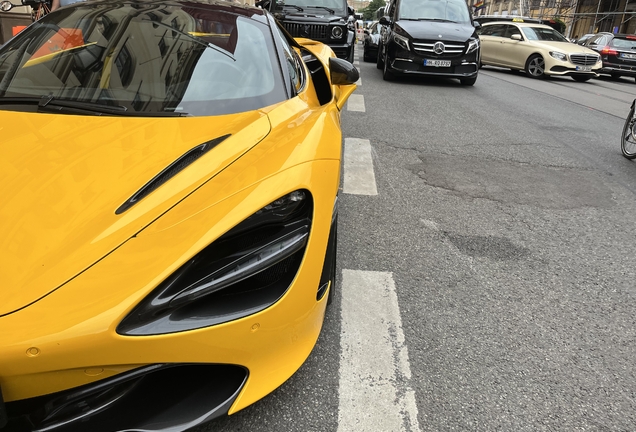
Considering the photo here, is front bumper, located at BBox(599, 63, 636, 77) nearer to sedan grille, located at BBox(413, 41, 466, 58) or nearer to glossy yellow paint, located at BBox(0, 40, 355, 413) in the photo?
sedan grille, located at BBox(413, 41, 466, 58)

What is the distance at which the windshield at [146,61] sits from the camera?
2.11 meters

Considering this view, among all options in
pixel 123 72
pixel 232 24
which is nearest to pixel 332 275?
pixel 123 72

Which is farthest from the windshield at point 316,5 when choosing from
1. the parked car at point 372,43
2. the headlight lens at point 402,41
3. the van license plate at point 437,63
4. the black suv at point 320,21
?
the parked car at point 372,43

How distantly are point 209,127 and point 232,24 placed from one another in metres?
1.07

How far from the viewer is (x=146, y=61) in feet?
7.48

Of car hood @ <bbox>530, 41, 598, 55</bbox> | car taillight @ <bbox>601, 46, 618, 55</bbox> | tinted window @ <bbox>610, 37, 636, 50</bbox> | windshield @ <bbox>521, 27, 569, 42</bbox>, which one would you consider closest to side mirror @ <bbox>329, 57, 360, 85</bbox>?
car hood @ <bbox>530, 41, 598, 55</bbox>

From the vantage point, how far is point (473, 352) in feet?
6.88

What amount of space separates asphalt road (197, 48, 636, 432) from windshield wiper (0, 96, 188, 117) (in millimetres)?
1200

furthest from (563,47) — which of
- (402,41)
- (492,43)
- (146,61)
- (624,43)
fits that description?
(146,61)

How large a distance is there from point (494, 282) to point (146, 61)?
6.92 feet

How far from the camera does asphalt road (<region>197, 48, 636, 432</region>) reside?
5.90 feet

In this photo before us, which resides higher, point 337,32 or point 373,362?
point 337,32

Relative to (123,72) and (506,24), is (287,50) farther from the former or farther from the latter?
(506,24)

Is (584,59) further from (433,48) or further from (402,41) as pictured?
(402,41)
